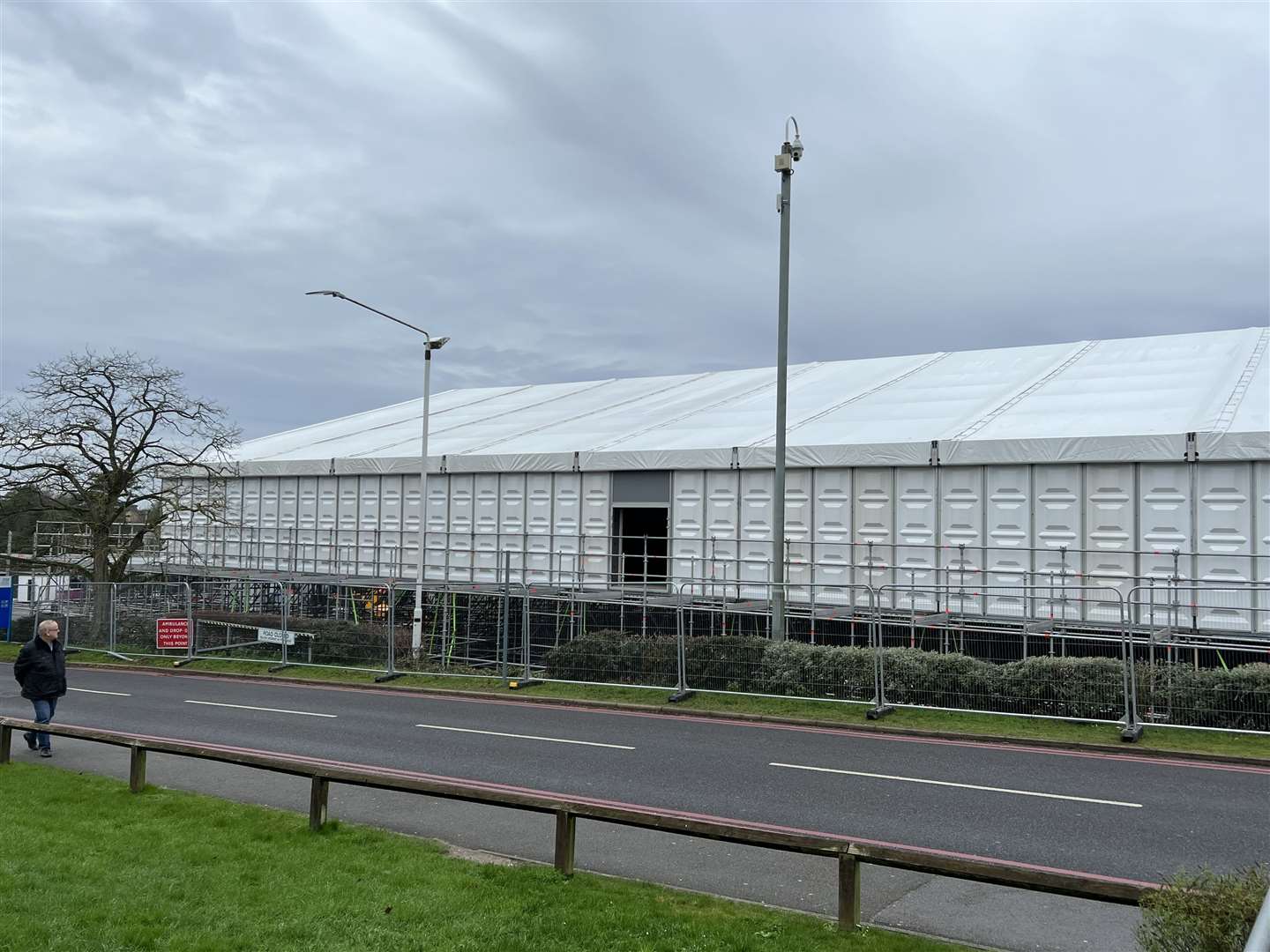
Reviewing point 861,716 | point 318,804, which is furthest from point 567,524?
point 318,804

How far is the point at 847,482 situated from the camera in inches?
Answer: 886

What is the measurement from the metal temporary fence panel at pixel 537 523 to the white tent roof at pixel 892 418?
0.45 meters

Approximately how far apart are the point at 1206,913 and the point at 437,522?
26182 millimetres

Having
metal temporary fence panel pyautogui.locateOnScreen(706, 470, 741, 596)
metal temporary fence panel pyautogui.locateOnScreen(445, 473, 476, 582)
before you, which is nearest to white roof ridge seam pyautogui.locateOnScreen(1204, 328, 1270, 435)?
metal temporary fence panel pyautogui.locateOnScreen(706, 470, 741, 596)

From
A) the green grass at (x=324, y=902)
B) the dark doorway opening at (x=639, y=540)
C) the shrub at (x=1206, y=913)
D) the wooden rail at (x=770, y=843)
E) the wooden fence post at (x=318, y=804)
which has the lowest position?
the green grass at (x=324, y=902)

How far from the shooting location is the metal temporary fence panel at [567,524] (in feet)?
87.0

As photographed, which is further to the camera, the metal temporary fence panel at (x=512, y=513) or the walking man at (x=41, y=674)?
the metal temporary fence panel at (x=512, y=513)

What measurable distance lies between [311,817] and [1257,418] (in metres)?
17.4

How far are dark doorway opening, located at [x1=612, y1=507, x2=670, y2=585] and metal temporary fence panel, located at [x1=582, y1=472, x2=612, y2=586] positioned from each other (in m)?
0.32

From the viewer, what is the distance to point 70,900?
6.91 m

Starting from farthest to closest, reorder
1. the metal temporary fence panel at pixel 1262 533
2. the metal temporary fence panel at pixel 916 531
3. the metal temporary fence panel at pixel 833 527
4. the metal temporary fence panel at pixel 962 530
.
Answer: the metal temporary fence panel at pixel 833 527 < the metal temporary fence panel at pixel 916 531 < the metal temporary fence panel at pixel 962 530 < the metal temporary fence panel at pixel 1262 533

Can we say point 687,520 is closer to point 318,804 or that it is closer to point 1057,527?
point 1057,527

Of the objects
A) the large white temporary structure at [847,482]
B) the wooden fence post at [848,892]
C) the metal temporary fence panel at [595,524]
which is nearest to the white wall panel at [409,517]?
the large white temporary structure at [847,482]

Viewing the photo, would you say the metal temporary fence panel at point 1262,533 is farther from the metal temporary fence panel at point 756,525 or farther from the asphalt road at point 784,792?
the metal temporary fence panel at point 756,525
